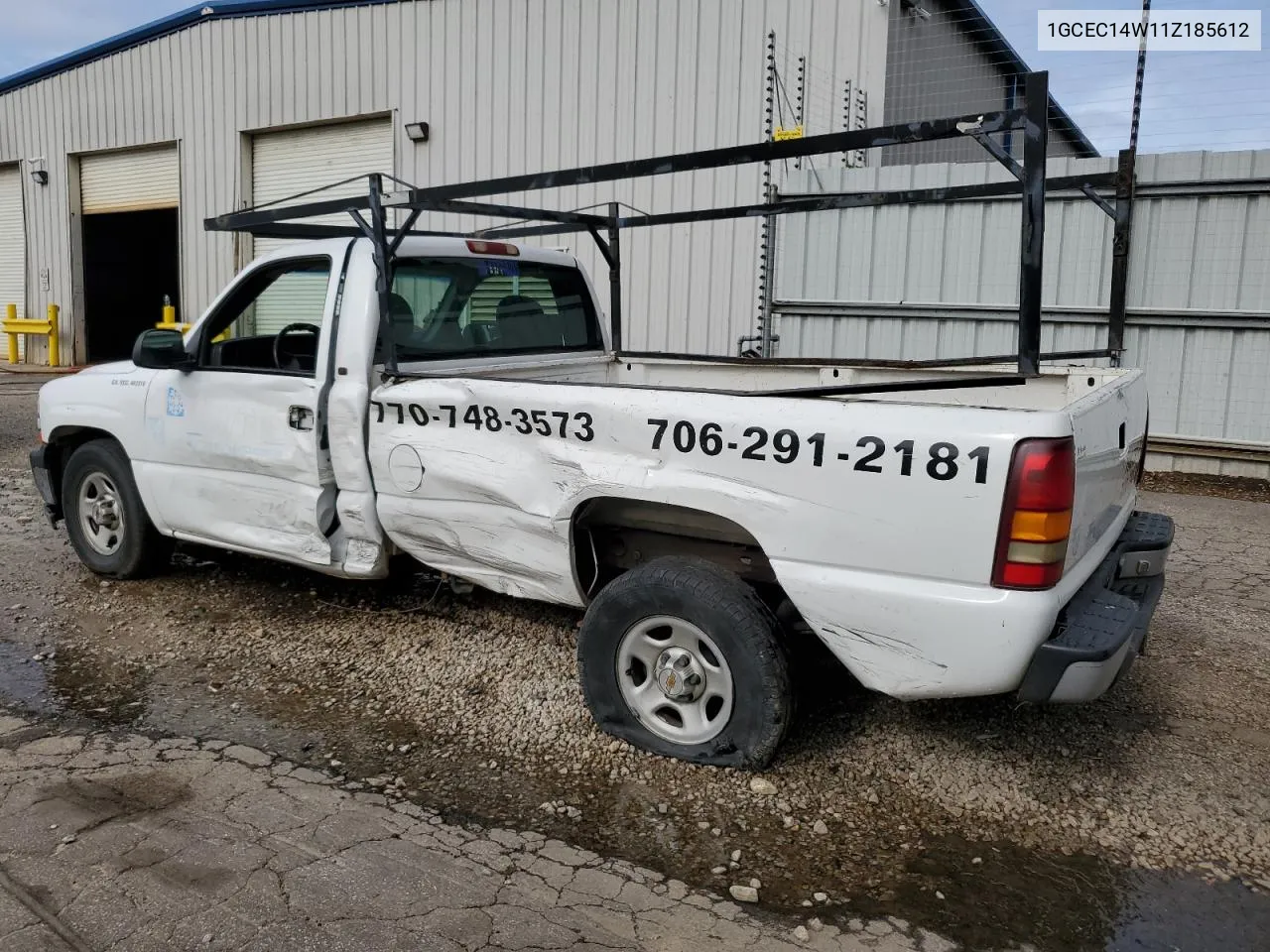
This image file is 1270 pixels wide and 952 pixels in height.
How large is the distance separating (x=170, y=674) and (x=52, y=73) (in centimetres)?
1824

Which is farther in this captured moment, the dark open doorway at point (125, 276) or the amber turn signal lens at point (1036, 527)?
the dark open doorway at point (125, 276)

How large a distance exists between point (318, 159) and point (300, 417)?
12.0 meters

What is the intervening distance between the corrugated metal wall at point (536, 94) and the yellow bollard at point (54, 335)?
376 cm

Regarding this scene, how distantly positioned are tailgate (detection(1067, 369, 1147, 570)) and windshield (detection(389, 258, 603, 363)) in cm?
254

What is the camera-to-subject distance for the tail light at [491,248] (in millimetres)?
5035

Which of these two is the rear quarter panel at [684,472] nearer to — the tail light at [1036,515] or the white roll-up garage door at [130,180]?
the tail light at [1036,515]

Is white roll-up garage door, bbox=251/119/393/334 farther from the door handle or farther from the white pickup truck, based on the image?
the door handle

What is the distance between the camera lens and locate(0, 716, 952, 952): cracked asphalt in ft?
8.88

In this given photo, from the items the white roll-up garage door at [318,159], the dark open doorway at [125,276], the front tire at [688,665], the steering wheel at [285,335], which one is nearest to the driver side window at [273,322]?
the steering wheel at [285,335]

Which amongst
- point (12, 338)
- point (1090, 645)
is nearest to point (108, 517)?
point (1090, 645)

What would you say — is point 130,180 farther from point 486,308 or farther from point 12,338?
point 486,308

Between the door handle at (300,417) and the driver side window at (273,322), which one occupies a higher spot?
the driver side window at (273,322)

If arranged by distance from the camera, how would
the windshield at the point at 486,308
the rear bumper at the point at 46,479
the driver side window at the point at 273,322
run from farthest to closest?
1. the rear bumper at the point at 46,479
2. the driver side window at the point at 273,322
3. the windshield at the point at 486,308

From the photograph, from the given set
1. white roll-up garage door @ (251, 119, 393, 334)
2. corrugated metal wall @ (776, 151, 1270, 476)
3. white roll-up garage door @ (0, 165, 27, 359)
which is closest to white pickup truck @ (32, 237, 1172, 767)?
corrugated metal wall @ (776, 151, 1270, 476)
